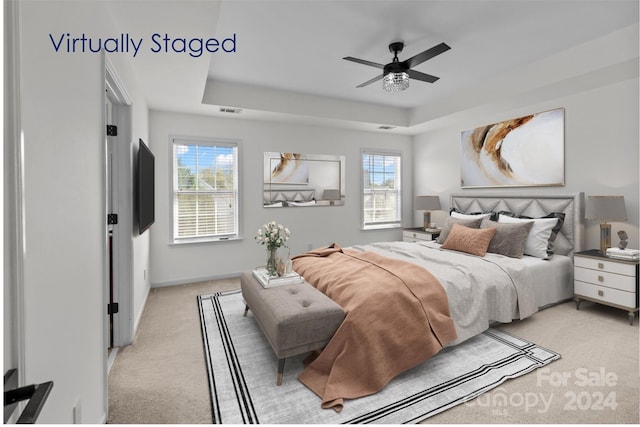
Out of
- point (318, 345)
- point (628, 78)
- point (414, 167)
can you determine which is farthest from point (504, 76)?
point (318, 345)

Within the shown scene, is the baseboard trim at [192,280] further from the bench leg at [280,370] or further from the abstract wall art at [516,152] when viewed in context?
the abstract wall art at [516,152]

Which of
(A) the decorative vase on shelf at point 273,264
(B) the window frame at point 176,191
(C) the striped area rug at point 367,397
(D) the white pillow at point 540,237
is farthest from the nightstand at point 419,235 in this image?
(A) the decorative vase on shelf at point 273,264

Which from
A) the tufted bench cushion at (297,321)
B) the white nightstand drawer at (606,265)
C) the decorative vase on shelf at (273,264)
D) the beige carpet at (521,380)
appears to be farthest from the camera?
the white nightstand drawer at (606,265)

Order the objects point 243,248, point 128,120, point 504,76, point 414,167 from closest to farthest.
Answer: point 128,120 → point 504,76 → point 243,248 → point 414,167

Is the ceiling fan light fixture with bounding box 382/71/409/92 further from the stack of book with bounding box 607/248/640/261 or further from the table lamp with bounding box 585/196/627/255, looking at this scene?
the stack of book with bounding box 607/248/640/261

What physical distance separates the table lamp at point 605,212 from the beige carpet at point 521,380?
0.80m

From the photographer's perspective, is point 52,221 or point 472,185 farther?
point 472,185

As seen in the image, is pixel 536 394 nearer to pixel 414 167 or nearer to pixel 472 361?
pixel 472 361

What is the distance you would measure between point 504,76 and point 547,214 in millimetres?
1780

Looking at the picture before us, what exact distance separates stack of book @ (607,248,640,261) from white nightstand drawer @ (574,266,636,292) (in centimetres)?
18

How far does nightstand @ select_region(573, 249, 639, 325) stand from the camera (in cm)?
293

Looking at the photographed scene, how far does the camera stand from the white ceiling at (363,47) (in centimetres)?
239

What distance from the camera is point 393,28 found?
277 cm

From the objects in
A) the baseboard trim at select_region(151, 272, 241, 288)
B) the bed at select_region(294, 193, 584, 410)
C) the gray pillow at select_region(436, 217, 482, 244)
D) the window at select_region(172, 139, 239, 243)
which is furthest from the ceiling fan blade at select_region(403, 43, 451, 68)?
the baseboard trim at select_region(151, 272, 241, 288)
